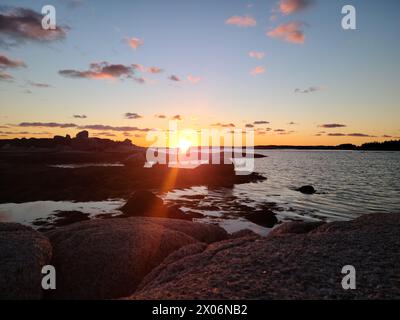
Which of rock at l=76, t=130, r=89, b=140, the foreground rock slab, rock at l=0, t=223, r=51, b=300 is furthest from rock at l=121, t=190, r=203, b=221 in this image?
rock at l=76, t=130, r=89, b=140

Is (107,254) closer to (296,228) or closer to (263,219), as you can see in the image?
(296,228)

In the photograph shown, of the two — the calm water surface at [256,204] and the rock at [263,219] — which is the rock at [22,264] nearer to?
the calm water surface at [256,204]

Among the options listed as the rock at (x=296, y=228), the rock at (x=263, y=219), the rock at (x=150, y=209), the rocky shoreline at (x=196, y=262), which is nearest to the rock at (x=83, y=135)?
the rock at (x=150, y=209)

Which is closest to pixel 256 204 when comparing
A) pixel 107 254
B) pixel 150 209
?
pixel 150 209

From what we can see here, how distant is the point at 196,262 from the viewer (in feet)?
32.3

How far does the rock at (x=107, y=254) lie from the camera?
10.4 m

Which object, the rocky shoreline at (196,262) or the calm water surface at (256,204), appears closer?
the rocky shoreline at (196,262)

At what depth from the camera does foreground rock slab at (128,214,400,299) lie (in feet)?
22.6

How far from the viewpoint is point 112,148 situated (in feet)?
495

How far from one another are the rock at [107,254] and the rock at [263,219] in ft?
46.3

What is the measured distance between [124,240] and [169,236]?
212cm

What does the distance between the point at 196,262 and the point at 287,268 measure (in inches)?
120
